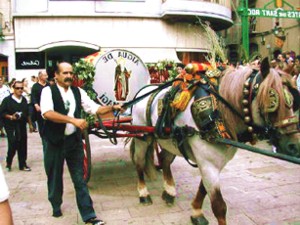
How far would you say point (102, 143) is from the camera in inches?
368

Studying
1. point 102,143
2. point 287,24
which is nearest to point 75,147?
point 102,143

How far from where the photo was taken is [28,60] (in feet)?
53.8

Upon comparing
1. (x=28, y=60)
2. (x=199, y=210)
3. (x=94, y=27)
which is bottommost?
(x=199, y=210)

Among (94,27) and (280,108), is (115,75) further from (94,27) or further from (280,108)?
(94,27)

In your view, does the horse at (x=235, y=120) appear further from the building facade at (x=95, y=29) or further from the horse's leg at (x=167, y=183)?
the building facade at (x=95, y=29)

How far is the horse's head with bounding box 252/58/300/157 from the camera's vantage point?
282cm

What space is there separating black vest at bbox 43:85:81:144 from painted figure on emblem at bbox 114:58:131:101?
3.74 feet

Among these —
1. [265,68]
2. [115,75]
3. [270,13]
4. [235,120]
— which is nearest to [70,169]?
[115,75]

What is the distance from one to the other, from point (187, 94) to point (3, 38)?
15.0 m

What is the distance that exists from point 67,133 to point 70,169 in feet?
1.41

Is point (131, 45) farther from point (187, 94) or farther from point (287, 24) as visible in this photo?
point (187, 94)

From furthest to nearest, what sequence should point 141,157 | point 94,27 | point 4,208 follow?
point 94,27, point 141,157, point 4,208

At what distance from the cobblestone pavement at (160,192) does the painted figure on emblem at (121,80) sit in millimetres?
1453

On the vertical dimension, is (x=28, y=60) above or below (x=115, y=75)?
above
